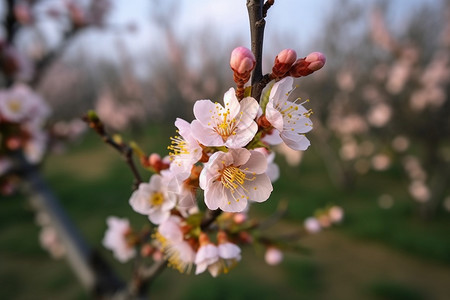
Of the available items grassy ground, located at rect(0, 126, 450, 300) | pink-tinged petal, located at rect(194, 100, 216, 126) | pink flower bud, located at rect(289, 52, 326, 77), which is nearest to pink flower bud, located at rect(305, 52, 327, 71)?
pink flower bud, located at rect(289, 52, 326, 77)

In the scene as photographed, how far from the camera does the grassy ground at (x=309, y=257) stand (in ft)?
10.8

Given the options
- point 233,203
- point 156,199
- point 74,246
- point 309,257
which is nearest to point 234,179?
point 233,203

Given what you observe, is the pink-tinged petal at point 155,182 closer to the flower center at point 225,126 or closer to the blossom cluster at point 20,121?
the flower center at point 225,126

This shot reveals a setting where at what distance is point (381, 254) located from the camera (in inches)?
154

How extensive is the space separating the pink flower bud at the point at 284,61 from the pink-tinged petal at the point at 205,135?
0.18m

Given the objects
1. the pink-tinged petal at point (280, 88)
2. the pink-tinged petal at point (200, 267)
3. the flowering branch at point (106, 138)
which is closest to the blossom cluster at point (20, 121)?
the flowering branch at point (106, 138)

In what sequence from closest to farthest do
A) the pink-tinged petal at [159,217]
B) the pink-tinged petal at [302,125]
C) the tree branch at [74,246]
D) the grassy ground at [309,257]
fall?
the pink-tinged petal at [302,125]
the pink-tinged petal at [159,217]
the tree branch at [74,246]
the grassy ground at [309,257]

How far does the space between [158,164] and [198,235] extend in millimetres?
223

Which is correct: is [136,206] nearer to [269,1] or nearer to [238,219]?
[238,219]

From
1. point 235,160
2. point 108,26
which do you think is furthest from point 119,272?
point 235,160

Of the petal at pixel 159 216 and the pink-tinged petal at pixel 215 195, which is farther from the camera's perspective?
the petal at pixel 159 216

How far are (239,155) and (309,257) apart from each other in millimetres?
3857

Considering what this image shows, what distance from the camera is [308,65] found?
562 mm

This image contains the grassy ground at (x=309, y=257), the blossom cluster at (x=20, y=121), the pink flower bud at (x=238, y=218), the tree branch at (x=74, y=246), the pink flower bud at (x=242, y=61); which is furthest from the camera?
the grassy ground at (x=309, y=257)
